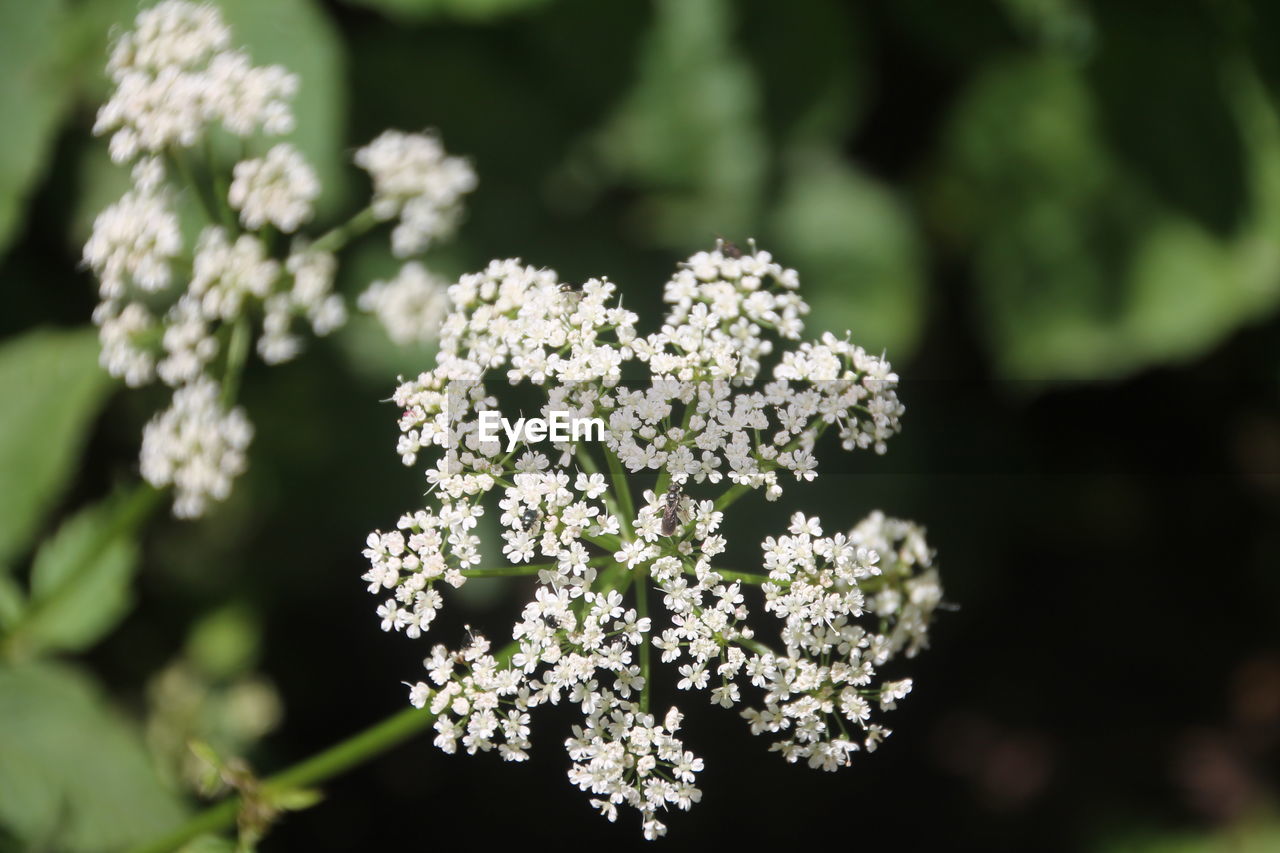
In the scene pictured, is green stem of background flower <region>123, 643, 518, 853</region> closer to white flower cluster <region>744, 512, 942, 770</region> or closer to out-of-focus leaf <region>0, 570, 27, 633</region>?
white flower cluster <region>744, 512, 942, 770</region>

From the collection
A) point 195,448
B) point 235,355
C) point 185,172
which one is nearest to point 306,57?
point 185,172

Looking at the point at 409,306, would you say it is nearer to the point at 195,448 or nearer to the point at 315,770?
the point at 195,448

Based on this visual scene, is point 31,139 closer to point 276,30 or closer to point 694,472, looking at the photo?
point 276,30

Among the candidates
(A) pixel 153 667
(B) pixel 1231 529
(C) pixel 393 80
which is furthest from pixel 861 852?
(C) pixel 393 80

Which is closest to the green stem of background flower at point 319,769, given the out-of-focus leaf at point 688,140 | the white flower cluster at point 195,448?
the white flower cluster at point 195,448

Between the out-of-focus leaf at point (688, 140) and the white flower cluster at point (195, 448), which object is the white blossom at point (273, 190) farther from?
A: the out-of-focus leaf at point (688, 140)

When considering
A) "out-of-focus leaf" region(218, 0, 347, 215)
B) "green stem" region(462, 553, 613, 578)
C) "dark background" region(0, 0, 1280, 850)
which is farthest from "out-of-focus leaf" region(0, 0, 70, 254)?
"green stem" region(462, 553, 613, 578)
